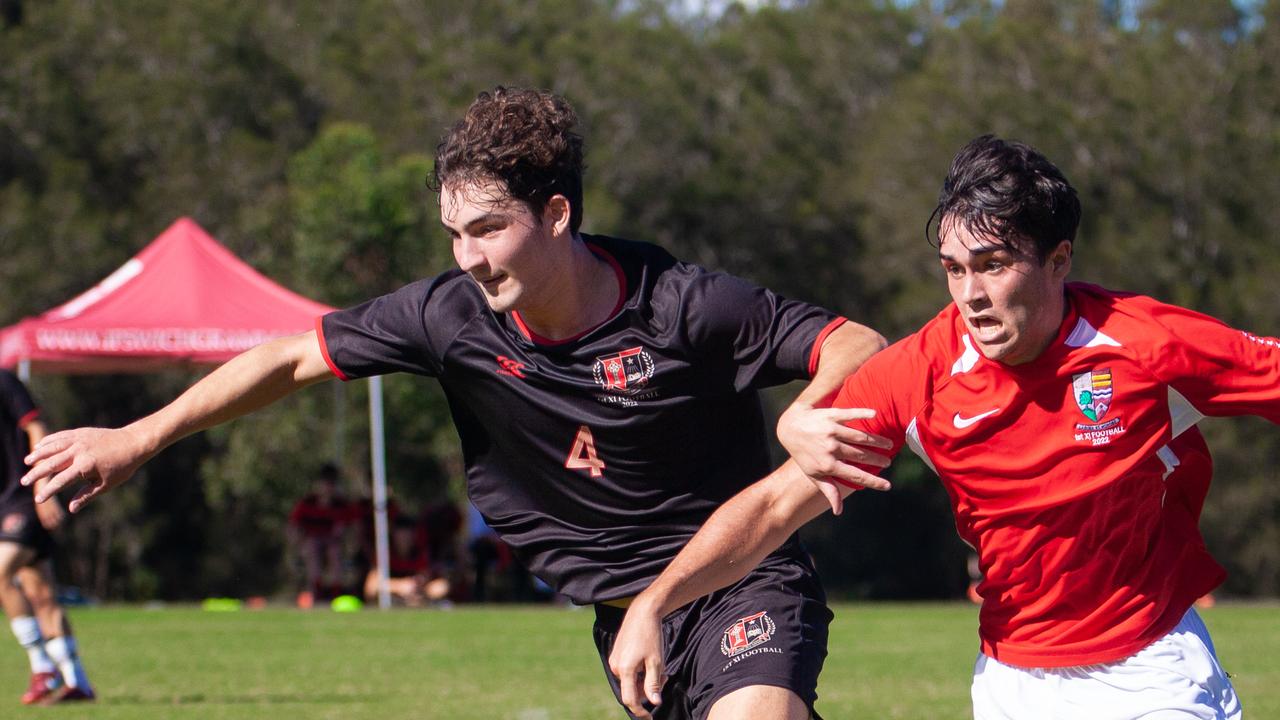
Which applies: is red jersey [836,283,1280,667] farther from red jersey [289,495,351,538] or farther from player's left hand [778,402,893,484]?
red jersey [289,495,351,538]

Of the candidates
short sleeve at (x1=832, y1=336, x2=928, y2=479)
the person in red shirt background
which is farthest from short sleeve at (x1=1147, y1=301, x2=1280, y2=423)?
the person in red shirt background

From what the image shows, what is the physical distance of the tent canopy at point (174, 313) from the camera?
17797 millimetres

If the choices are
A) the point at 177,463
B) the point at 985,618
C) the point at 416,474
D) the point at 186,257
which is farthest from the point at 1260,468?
the point at 985,618

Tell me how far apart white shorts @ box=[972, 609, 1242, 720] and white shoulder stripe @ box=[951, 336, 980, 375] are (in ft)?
2.27

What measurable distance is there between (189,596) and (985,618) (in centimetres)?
3514

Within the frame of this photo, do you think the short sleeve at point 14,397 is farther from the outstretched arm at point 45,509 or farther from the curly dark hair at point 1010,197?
the curly dark hair at point 1010,197

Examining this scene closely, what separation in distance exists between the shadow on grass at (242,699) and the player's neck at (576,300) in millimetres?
5657

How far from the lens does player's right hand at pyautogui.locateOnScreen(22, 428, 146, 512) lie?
166 inches

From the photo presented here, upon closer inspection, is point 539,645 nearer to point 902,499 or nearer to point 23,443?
point 23,443

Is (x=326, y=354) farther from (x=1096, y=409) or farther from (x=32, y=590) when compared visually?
(x=32, y=590)

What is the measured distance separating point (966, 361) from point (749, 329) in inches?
30.4

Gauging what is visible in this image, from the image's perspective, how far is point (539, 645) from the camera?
1454 cm

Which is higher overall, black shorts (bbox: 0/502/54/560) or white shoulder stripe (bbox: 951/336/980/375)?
white shoulder stripe (bbox: 951/336/980/375)

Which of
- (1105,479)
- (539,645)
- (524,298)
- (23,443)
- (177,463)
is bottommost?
(177,463)
